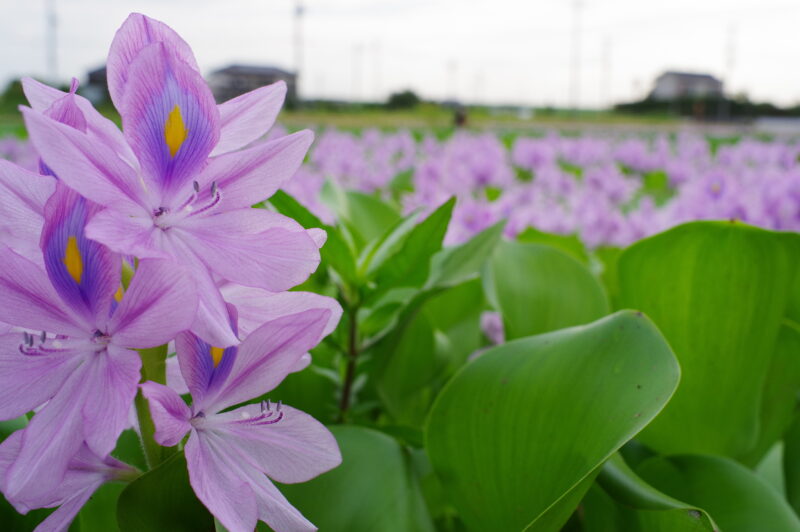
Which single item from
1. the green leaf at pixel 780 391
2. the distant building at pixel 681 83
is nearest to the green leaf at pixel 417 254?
the green leaf at pixel 780 391

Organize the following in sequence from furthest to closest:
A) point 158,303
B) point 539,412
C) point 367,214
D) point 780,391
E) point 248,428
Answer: point 367,214 → point 780,391 → point 539,412 → point 248,428 → point 158,303

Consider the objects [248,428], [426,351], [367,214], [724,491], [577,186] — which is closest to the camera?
[248,428]

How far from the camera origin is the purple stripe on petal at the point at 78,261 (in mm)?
597

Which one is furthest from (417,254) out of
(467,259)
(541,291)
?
(541,291)

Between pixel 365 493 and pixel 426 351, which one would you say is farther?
pixel 426 351

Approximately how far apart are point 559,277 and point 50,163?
40.2 inches

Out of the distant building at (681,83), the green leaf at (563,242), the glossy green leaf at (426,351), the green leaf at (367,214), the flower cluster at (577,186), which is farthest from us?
the distant building at (681,83)

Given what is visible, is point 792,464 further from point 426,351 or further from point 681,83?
point 681,83

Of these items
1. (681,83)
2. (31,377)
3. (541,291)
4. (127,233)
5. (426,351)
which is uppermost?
(681,83)

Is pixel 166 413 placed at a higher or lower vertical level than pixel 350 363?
higher

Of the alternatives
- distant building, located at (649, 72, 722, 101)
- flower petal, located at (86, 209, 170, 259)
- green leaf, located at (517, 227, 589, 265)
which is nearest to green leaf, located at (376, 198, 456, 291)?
flower petal, located at (86, 209, 170, 259)

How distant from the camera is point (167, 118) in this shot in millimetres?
632

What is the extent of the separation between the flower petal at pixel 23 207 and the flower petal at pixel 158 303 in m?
0.13

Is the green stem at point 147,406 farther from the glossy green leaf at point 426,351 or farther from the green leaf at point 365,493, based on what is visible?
the glossy green leaf at point 426,351
